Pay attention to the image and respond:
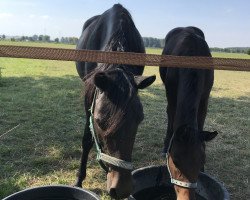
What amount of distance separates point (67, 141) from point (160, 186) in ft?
8.16

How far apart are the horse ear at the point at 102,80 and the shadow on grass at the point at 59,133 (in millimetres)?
1967

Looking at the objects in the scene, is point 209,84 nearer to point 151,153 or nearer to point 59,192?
point 151,153

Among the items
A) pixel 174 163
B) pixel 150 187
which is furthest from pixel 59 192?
pixel 150 187

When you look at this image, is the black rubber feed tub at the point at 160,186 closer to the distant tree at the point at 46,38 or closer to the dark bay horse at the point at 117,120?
the dark bay horse at the point at 117,120

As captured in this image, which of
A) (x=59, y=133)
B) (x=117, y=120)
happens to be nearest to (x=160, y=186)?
(x=117, y=120)

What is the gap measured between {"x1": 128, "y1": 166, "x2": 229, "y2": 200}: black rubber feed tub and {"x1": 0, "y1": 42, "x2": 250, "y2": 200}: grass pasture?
1.71ft

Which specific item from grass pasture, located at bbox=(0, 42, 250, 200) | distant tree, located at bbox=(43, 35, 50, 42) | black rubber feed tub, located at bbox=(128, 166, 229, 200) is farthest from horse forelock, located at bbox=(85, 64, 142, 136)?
distant tree, located at bbox=(43, 35, 50, 42)

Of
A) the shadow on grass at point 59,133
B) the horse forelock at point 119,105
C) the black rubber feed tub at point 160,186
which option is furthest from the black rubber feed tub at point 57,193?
the shadow on grass at point 59,133

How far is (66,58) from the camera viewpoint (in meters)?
2.63

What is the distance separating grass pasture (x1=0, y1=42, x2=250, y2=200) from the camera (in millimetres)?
4758

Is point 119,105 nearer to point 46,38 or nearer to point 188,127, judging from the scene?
point 188,127

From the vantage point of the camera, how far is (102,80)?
2848mm

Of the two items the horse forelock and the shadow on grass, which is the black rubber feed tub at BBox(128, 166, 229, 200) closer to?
the shadow on grass

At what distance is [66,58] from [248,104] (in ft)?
29.9
